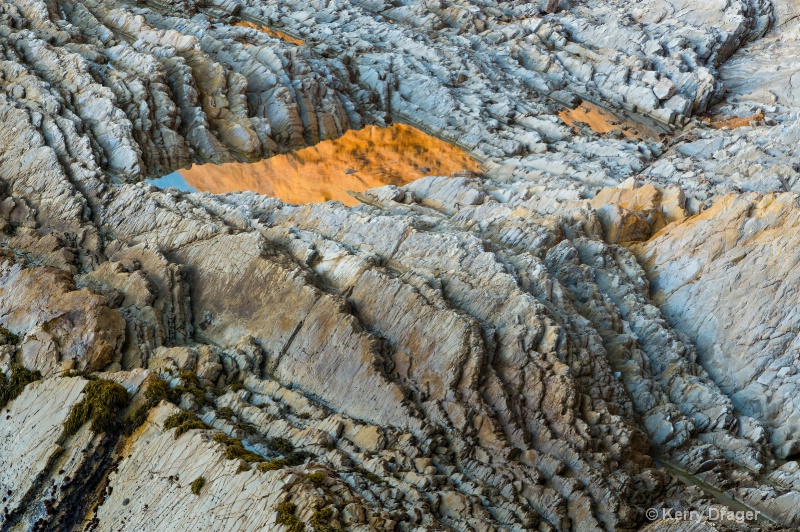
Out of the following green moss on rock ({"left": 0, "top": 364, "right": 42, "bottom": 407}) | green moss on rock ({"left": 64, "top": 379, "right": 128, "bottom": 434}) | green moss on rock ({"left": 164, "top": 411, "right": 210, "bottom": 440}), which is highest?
green moss on rock ({"left": 164, "top": 411, "right": 210, "bottom": 440})

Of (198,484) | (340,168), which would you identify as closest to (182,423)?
(198,484)

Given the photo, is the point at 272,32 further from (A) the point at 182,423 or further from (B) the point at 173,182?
(A) the point at 182,423

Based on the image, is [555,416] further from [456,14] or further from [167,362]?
[456,14]

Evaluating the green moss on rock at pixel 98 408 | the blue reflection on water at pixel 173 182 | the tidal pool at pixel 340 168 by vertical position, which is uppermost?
the green moss on rock at pixel 98 408

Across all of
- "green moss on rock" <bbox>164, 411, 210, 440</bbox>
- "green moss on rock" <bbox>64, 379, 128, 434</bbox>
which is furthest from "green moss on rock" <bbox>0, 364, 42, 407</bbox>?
"green moss on rock" <bbox>164, 411, 210, 440</bbox>

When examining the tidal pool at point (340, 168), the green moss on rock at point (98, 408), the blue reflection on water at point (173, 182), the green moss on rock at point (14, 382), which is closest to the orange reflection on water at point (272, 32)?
the tidal pool at point (340, 168)

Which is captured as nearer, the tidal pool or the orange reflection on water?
the tidal pool

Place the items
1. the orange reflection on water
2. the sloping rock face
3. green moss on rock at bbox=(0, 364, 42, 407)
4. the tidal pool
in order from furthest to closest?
the orange reflection on water < the tidal pool < green moss on rock at bbox=(0, 364, 42, 407) < the sloping rock face

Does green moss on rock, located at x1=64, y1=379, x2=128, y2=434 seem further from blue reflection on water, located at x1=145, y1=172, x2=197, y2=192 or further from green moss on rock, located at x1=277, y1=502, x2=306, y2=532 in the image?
blue reflection on water, located at x1=145, y1=172, x2=197, y2=192

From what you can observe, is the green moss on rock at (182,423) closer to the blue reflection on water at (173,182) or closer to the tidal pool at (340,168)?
the blue reflection on water at (173,182)
